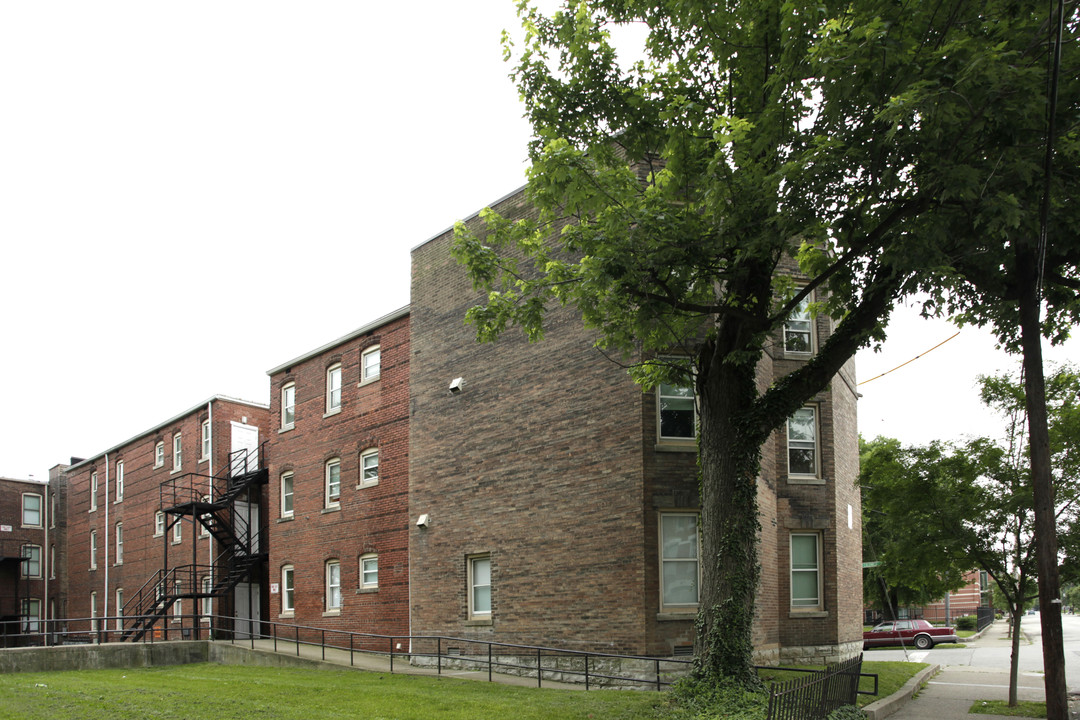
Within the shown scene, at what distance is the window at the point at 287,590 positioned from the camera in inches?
1122

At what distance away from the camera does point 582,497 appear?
1873cm

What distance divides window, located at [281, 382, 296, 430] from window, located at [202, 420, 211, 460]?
249 inches

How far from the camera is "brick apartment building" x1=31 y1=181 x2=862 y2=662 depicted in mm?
17969

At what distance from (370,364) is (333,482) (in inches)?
155

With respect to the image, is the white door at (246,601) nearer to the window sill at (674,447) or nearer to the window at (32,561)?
the window sill at (674,447)

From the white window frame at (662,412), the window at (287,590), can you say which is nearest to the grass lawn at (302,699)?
the white window frame at (662,412)

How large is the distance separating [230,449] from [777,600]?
22304mm

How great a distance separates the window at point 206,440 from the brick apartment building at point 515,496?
13.3ft

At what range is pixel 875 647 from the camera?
4016 cm

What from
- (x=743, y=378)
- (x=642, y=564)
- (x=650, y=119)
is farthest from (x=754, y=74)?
(x=642, y=564)

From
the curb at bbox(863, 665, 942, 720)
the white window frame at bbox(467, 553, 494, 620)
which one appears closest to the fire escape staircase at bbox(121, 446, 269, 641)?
the white window frame at bbox(467, 553, 494, 620)

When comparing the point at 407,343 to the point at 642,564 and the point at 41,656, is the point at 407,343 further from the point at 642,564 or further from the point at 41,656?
the point at 41,656

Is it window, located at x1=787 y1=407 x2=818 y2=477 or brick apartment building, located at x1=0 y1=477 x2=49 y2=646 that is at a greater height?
window, located at x1=787 y1=407 x2=818 y2=477

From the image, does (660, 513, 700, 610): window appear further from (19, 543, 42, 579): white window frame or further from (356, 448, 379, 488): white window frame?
(19, 543, 42, 579): white window frame
